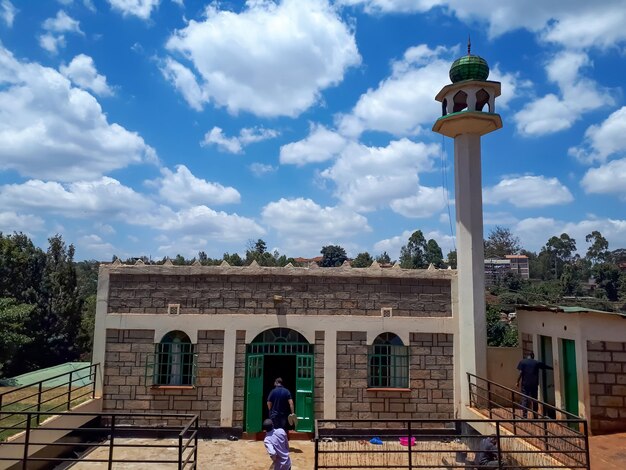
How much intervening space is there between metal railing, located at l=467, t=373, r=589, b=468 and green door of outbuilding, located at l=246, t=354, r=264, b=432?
5008 millimetres

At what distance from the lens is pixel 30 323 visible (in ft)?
86.2

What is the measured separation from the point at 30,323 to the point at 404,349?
2380 cm

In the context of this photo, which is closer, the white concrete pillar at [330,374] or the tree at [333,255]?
the white concrete pillar at [330,374]

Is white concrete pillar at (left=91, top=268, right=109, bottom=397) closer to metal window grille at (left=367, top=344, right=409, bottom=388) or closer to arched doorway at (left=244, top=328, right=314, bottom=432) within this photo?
arched doorway at (left=244, top=328, right=314, bottom=432)

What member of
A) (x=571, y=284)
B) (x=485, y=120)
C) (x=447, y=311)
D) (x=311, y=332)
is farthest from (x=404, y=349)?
(x=571, y=284)

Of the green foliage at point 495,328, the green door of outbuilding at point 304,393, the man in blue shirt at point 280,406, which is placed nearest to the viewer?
the man in blue shirt at point 280,406

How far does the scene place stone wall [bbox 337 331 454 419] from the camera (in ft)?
36.3

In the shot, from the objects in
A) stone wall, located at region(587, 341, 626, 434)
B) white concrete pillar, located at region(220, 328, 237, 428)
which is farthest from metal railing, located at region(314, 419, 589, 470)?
white concrete pillar, located at region(220, 328, 237, 428)

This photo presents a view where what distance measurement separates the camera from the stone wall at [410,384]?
36.3 ft

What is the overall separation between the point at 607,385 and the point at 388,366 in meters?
4.55

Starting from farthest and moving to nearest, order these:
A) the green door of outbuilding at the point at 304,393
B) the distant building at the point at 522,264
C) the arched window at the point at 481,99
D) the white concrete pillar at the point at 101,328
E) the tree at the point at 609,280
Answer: the distant building at the point at 522,264 < the tree at the point at 609,280 < the arched window at the point at 481,99 < the white concrete pillar at the point at 101,328 < the green door of outbuilding at the point at 304,393

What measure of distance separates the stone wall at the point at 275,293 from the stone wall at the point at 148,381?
2.22ft

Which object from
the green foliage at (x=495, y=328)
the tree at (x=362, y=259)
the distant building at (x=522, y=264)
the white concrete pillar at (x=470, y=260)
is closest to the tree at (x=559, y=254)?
the distant building at (x=522, y=264)

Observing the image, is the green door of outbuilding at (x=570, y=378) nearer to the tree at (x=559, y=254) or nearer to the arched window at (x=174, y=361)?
the arched window at (x=174, y=361)
